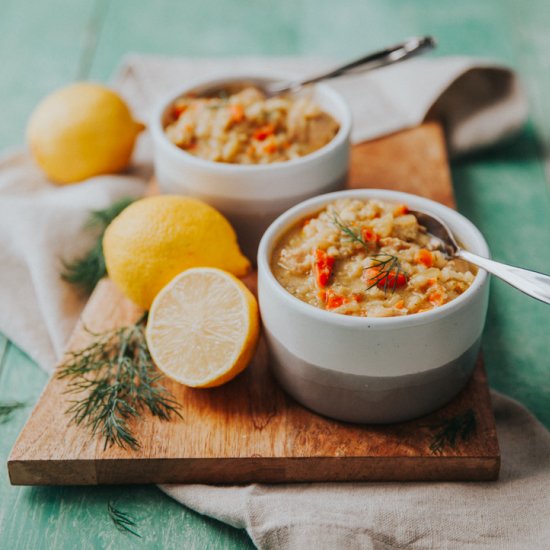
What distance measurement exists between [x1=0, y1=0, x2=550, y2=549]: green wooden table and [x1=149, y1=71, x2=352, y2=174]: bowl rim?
690 millimetres

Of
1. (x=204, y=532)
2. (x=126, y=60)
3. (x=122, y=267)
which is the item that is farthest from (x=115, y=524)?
(x=126, y=60)

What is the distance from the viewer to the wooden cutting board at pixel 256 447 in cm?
200

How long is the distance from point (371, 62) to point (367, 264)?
1221 millimetres

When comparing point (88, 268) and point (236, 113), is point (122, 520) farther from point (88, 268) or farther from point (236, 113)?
point (236, 113)

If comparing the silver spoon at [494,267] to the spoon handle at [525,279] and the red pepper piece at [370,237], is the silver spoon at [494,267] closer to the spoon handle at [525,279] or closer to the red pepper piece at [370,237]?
the spoon handle at [525,279]

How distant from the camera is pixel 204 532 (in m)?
1.97

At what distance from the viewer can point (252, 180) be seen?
2.53 m

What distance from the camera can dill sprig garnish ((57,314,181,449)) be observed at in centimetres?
210

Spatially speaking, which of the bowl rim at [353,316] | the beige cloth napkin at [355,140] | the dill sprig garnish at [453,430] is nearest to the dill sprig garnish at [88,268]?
the beige cloth napkin at [355,140]

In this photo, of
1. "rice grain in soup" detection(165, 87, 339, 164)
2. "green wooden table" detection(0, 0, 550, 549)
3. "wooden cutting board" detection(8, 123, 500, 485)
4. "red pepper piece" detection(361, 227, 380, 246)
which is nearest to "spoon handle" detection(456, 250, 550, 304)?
"red pepper piece" detection(361, 227, 380, 246)

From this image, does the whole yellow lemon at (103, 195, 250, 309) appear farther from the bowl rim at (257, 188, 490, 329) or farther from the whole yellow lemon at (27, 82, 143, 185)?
the whole yellow lemon at (27, 82, 143, 185)

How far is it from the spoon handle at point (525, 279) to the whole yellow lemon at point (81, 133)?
167 centimetres

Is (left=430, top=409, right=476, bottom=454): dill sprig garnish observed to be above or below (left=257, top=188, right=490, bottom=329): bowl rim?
below

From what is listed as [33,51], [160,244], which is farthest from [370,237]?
[33,51]
